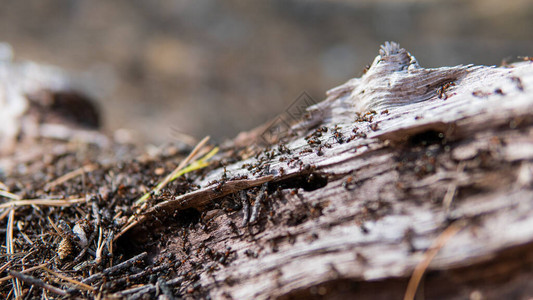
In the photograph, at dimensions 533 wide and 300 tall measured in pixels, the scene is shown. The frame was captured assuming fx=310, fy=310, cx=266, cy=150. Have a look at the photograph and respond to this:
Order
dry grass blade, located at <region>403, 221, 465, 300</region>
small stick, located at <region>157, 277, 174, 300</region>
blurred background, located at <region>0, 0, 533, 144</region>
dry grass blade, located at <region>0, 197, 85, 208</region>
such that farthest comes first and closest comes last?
blurred background, located at <region>0, 0, 533, 144</region>
dry grass blade, located at <region>0, 197, 85, 208</region>
small stick, located at <region>157, 277, 174, 300</region>
dry grass blade, located at <region>403, 221, 465, 300</region>

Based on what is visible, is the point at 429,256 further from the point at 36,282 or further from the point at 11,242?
the point at 11,242

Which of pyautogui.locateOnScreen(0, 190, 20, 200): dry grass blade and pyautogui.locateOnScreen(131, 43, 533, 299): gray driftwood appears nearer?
pyautogui.locateOnScreen(131, 43, 533, 299): gray driftwood

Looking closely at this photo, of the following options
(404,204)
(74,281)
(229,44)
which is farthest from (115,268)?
(229,44)

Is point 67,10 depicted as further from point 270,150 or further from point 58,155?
point 270,150

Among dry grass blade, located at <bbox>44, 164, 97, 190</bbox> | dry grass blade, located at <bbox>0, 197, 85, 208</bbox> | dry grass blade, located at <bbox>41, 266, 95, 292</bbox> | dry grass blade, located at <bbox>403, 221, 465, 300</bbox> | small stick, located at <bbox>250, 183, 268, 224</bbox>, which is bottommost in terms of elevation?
dry grass blade, located at <bbox>403, 221, 465, 300</bbox>

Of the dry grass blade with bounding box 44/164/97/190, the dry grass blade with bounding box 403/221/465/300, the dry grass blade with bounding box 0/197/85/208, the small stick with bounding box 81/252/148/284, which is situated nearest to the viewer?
the dry grass blade with bounding box 403/221/465/300

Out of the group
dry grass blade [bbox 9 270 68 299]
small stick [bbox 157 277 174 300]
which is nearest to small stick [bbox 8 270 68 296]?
dry grass blade [bbox 9 270 68 299]

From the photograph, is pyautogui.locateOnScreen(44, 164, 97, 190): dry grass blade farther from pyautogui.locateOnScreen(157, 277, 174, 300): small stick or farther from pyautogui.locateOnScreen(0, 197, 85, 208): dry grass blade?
pyautogui.locateOnScreen(157, 277, 174, 300): small stick
